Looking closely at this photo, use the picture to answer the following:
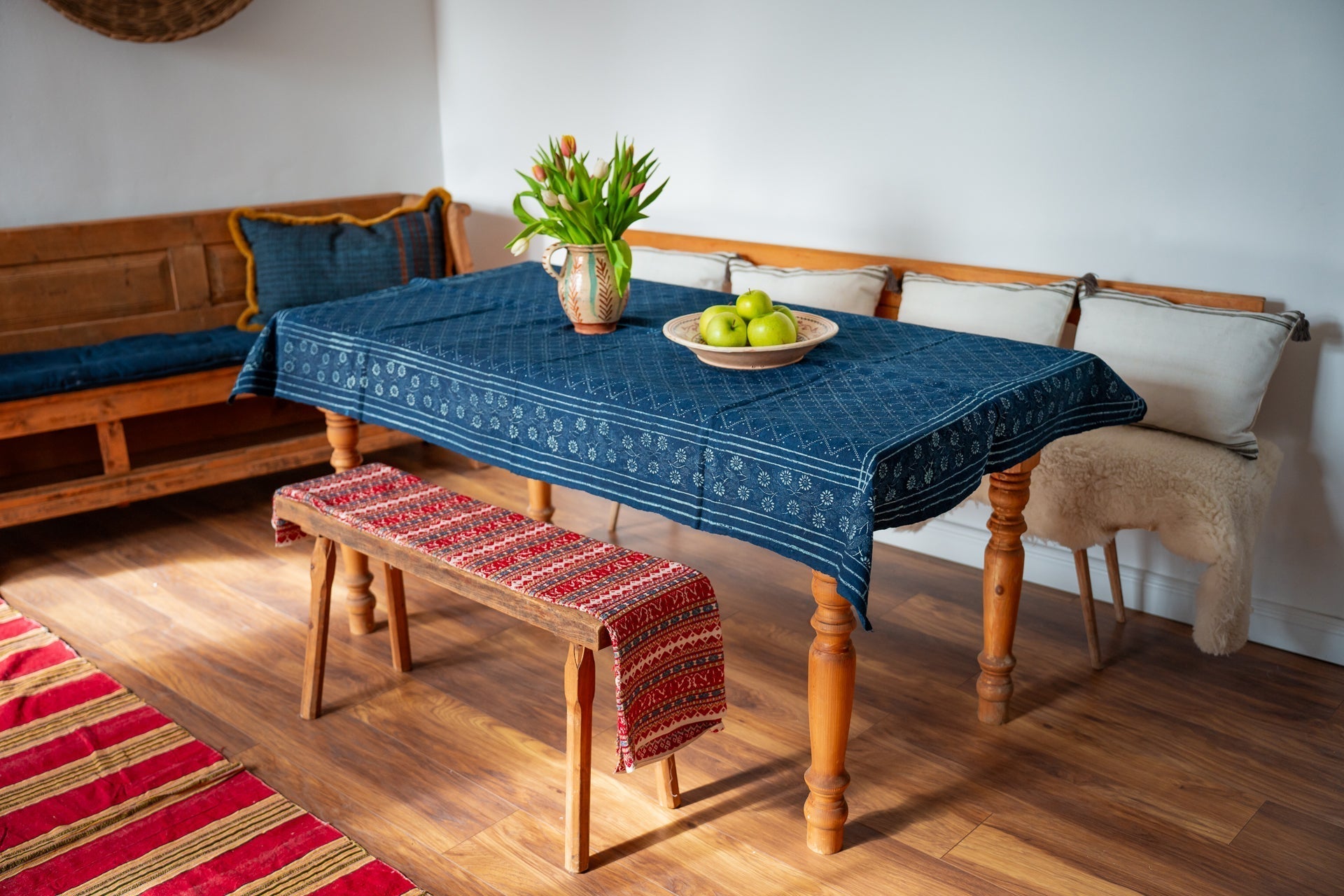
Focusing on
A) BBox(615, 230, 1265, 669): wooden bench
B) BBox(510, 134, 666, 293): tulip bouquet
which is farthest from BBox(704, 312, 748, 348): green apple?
BBox(615, 230, 1265, 669): wooden bench

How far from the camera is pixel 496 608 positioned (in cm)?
212

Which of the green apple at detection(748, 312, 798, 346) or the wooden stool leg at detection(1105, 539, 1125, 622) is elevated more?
the green apple at detection(748, 312, 798, 346)

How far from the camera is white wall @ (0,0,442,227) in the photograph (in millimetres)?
3705

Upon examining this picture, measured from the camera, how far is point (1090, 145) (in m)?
2.94

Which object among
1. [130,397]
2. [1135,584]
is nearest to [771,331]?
[1135,584]

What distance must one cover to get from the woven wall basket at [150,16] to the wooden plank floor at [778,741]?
5.88 ft

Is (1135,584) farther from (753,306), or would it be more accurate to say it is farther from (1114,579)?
(753,306)

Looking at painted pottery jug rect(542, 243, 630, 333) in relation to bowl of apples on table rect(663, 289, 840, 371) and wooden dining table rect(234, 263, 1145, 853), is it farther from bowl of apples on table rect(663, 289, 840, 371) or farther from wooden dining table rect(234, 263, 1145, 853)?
bowl of apples on table rect(663, 289, 840, 371)

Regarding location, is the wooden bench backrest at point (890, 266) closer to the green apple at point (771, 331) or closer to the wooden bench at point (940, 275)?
the wooden bench at point (940, 275)

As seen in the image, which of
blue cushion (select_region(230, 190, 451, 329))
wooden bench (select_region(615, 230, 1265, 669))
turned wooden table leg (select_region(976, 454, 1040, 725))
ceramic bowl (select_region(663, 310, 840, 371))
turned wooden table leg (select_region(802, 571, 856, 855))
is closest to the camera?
turned wooden table leg (select_region(802, 571, 856, 855))

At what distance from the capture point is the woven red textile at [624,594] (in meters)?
1.92

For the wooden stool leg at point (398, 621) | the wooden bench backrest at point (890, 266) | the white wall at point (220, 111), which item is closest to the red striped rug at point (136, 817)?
the wooden stool leg at point (398, 621)

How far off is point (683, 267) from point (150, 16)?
206 centimetres

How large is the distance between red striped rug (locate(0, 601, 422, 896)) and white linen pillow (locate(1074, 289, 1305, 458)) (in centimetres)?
201
